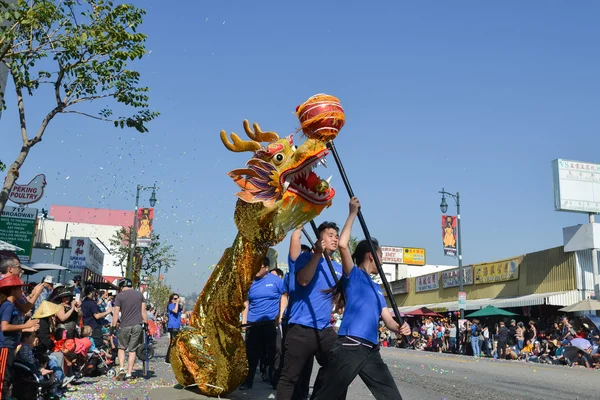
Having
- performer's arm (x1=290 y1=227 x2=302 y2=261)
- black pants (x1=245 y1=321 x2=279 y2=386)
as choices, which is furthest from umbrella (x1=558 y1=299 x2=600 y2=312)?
performer's arm (x1=290 y1=227 x2=302 y2=261)

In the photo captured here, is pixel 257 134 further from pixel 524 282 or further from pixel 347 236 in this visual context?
pixel 524 282

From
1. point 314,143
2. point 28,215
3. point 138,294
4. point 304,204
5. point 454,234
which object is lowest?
point 138,294

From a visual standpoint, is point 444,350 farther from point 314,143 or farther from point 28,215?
point 314,143

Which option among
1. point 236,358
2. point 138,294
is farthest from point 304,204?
point 138,294

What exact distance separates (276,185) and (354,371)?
197 centimetres

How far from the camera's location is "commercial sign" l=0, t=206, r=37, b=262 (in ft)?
55.7

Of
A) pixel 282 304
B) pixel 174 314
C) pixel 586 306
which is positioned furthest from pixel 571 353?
pixel 282 304

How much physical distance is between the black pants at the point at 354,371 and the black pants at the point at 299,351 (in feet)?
2.14

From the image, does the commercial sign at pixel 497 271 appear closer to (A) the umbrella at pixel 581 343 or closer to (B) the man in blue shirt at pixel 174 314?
(A) the umbrella at pixel 581 343

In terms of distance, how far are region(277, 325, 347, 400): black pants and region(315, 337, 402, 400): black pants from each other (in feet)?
2.14

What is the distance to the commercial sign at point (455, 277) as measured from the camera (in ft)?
103

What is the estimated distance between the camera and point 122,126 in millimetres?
11148

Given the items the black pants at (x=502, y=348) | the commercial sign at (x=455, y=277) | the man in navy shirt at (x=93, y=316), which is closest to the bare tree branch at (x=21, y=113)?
the man in navy shirt at (x=93, y=316)

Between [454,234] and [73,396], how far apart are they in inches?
1018
